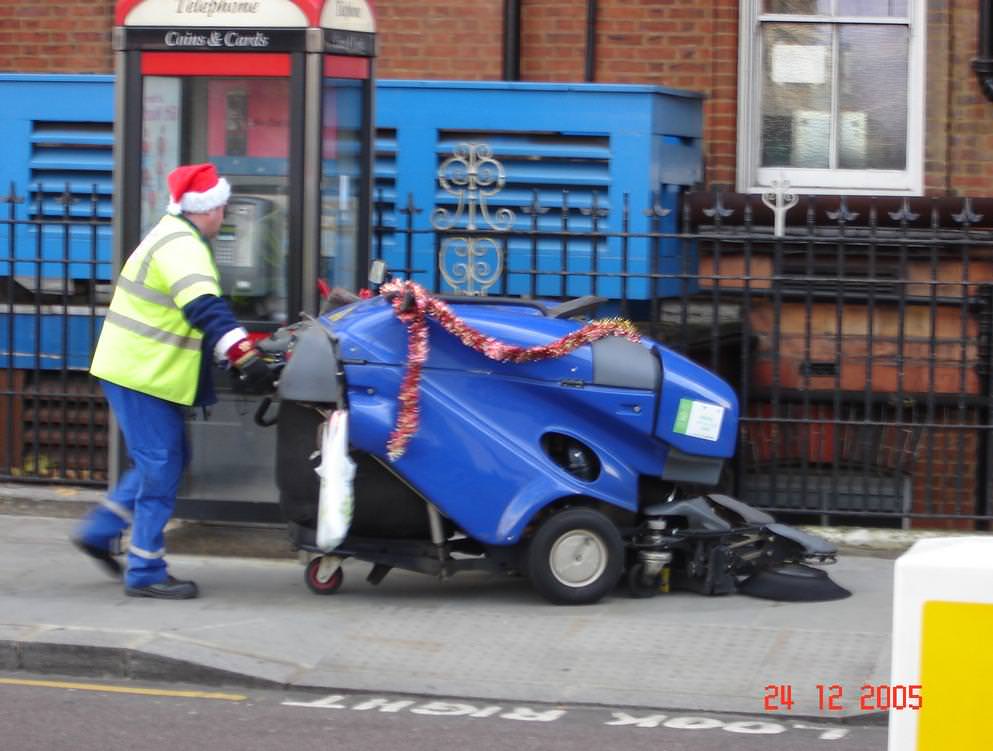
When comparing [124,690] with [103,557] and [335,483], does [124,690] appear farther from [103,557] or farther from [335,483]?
[103,557]

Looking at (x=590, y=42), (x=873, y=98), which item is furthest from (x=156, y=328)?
(x=873, y=98)

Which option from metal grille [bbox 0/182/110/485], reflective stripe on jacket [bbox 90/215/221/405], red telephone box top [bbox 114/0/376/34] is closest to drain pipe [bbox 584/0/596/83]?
red telephone box top [bbox 114/0/376/34]

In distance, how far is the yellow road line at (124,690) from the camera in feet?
19.8

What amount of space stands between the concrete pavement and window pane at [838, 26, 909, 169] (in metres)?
3.36

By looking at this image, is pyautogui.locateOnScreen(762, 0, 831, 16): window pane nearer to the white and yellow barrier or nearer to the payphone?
the payphone

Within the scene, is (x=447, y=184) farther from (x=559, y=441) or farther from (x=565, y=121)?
(x=559, y=441)

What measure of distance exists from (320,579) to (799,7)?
5.05 metres

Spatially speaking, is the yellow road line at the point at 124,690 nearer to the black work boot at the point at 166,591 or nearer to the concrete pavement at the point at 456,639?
the concrete pavement at the point at 456,639

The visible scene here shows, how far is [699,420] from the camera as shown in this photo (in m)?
6.98

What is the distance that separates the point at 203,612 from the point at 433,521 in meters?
1.05

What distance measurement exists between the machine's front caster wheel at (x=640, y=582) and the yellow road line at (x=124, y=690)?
6.39 feet

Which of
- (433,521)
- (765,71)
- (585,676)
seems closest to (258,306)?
(433,521)

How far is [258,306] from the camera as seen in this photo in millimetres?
7918
